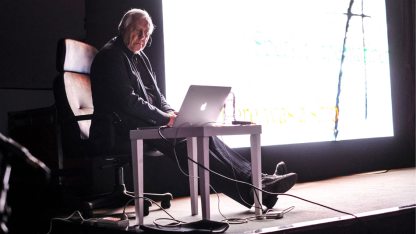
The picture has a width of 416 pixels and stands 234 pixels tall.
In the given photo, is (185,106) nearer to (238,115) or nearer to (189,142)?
(189,142)

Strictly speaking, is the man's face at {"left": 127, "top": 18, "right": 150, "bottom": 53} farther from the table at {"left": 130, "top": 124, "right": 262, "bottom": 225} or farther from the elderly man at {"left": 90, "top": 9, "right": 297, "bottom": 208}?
the table at {"left": 130, "top": 124, "right": 262, "bottom": 225}

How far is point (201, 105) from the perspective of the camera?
7.16ft

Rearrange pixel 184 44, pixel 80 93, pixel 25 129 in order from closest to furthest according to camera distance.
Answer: pixel 80 93, pixel 25 129, pixel 184 44

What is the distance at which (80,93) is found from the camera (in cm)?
286

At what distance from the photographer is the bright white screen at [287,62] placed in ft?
11.9

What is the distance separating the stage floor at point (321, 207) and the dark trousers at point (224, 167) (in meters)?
0.10

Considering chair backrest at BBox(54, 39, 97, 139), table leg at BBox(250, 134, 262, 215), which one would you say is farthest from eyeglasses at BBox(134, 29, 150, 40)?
table leg at BBox(250, 134, 262, 215)

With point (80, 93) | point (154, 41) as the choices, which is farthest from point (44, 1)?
point (80, 93)

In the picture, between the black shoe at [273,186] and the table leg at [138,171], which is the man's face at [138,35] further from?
the black shoe at [273,186]

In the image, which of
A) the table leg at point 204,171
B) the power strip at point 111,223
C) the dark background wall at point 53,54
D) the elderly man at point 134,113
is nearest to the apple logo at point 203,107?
the table leg at point 204,171

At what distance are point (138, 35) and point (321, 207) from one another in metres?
1.30

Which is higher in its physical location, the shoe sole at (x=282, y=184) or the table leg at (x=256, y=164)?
the table leg at (x=256, y=164)

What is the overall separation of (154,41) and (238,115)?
796 mm

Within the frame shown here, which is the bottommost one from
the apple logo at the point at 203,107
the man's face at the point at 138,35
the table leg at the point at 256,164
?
the table leg at the point at 256,164
